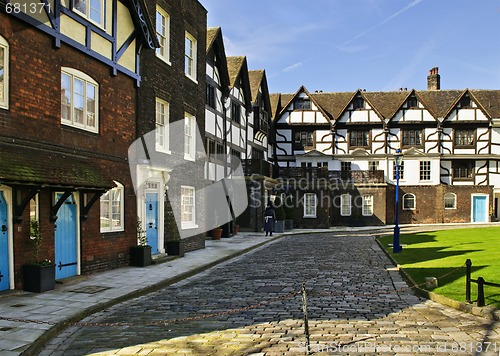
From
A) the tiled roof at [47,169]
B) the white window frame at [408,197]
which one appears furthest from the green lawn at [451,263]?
the white window frame at [408,197]

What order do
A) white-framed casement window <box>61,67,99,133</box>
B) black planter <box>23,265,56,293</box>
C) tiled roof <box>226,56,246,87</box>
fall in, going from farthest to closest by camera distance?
1. tiled roof <box>226,56,246,87</box>
2. white-framed casement window <box>61,67,99,133</box>
3. black planter <box>23,265,56,293</box>

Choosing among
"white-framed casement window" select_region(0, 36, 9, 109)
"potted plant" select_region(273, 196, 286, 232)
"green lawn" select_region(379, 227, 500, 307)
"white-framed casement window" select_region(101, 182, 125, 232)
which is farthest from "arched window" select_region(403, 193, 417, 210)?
"white-framed casement window" select_region(0, 36, 9, 109)

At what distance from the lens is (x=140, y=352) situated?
6738 mm

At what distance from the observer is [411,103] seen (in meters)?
42.5

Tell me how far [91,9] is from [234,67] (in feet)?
59.0

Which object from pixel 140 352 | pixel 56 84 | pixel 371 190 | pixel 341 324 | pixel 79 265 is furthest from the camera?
pixel 371 190

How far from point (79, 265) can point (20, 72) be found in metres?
5.11

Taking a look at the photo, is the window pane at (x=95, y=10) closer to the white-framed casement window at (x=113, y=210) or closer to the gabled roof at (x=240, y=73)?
the white-framed casement window at (x=113, y=210)

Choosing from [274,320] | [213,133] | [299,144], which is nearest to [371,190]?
[299,144]

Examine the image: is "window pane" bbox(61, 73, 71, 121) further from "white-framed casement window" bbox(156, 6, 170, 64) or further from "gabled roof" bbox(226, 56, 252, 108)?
"gabled roof" bbox(226, 56, 252, 108)

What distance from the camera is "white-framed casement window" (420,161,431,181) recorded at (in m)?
41.8

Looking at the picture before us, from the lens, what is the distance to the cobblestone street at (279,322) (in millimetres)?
6922

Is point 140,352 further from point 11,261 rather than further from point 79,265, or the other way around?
point 79,265

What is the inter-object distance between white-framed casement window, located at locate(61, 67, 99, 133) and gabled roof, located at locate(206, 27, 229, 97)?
40.5 ft
